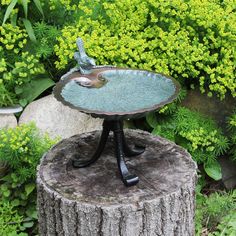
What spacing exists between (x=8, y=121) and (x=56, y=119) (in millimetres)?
316

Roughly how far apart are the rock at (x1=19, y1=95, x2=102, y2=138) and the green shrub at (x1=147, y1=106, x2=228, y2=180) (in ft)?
1.40

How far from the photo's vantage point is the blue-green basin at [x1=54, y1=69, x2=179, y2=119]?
2053mm

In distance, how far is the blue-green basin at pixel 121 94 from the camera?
2053 mm

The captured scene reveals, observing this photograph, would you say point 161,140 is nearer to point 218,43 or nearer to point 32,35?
point 218,43

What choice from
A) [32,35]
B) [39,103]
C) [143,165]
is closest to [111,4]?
[32,35]

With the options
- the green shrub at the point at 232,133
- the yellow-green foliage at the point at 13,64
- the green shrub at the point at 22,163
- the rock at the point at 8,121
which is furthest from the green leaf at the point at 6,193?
the green shrub at the point at 232,133

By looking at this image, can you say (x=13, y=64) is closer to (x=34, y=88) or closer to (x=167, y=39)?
(x=34, y=88)

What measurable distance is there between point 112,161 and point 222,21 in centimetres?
134

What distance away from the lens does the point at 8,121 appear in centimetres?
336

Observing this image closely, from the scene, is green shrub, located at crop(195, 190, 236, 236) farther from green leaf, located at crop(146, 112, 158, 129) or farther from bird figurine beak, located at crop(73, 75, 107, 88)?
bird figurine beak, located at crop(73, 75, 107, 88)

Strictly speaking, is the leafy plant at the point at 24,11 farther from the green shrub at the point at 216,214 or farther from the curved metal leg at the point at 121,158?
the green shrub at the point at 216,214

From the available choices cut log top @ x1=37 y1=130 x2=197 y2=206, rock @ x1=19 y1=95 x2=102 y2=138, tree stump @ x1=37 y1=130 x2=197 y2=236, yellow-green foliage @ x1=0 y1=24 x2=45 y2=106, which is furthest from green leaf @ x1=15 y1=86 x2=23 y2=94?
tree stump @ x1=37 y1=130 x2=197 y2=236

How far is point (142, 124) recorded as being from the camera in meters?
3.52

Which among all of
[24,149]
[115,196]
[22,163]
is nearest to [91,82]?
[115,196]
